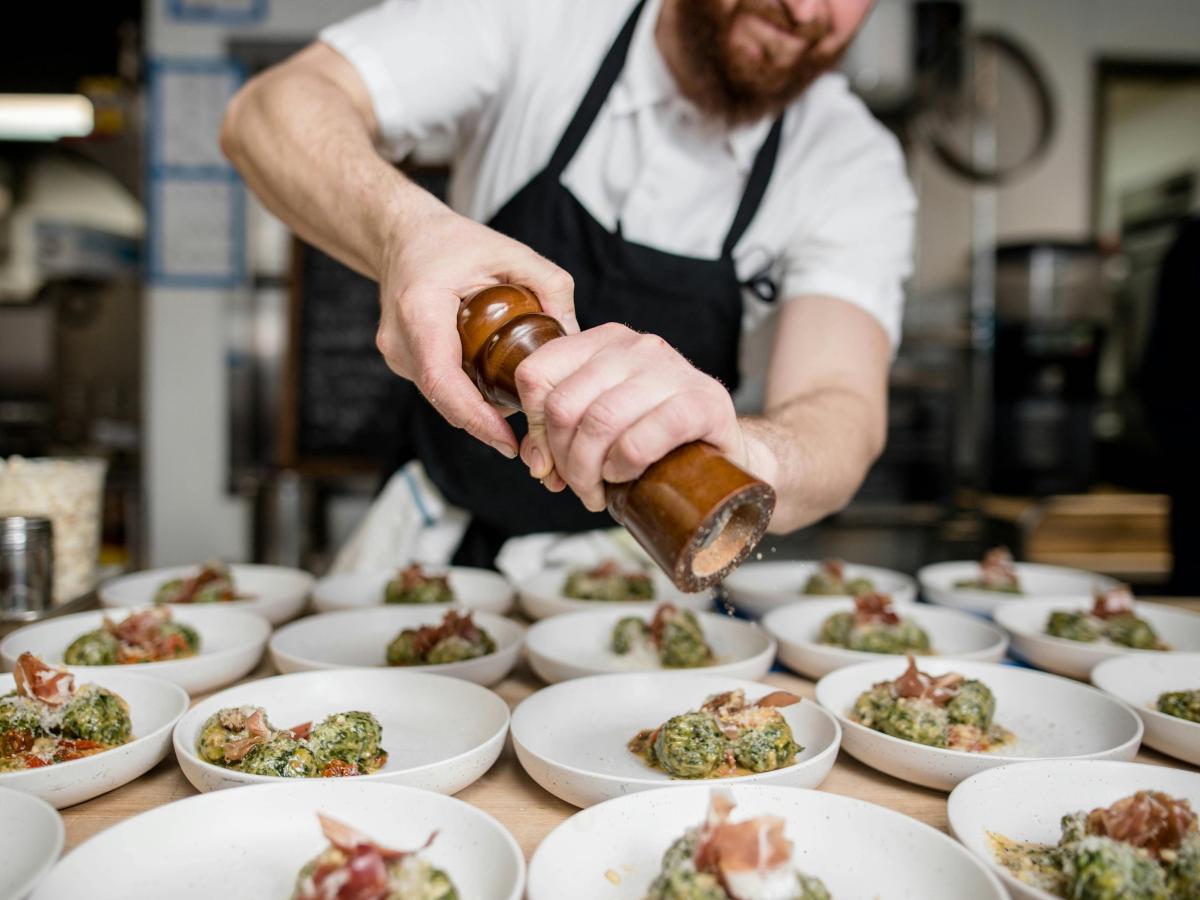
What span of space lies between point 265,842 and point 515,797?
31cm

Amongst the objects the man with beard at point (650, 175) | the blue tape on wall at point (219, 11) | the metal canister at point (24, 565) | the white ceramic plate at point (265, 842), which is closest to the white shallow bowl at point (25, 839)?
the white ceramic plate at point (265, 842)

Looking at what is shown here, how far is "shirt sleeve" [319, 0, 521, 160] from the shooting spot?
192cm

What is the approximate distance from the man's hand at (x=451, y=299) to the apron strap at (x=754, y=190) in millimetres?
1177

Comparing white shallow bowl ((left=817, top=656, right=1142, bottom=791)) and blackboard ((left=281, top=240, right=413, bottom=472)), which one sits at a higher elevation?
blackboard ((left=281, top=240, right=413, bottom=472))

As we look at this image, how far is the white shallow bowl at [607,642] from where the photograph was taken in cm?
159

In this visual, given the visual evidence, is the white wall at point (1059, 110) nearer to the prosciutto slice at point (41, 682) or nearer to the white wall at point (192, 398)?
the white wall at point (192, 398)

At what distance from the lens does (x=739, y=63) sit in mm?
2037

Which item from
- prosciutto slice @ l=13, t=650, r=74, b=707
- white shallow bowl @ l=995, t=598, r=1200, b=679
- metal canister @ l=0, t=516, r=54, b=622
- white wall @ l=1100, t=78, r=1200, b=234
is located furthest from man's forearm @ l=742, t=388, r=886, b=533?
white wall @ l=1100, t=78, r=1200, b=234

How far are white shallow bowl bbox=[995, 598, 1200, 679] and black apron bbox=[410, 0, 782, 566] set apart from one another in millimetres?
862

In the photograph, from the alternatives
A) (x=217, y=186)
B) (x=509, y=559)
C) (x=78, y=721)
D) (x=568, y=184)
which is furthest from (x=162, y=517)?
(x=78, y=721)

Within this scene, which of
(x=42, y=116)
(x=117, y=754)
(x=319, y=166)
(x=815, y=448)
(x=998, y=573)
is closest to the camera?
(x=117, y=754)

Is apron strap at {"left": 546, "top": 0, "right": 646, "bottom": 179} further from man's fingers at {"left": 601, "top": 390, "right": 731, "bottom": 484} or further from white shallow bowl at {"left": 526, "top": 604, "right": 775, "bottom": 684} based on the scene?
man's fingers at {"left": 601, "top": 390, "right": 731, "bottom": 484}

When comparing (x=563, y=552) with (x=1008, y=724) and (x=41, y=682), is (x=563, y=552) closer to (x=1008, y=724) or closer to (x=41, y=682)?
(x=1008, y=724)

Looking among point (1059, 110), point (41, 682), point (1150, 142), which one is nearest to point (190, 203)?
point (41, 682)
